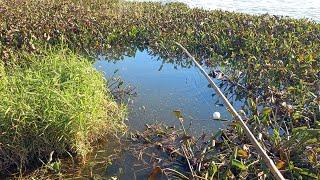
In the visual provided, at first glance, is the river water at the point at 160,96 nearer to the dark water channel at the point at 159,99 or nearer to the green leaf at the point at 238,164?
the dark water channel at the point at 159,99

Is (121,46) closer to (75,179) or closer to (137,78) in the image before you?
→ (137,78)

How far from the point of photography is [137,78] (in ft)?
21.8

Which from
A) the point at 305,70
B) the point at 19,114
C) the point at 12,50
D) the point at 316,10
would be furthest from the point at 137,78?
the point at 316,10

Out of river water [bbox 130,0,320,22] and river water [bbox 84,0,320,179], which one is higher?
river water [bbox 130,0,320,22]

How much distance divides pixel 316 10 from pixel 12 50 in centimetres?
Answer: 1042

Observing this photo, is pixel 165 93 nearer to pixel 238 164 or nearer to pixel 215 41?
pixel 215 41

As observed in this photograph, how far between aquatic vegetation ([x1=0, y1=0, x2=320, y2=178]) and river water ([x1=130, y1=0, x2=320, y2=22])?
13.8ft

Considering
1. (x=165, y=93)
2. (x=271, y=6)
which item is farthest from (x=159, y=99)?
(x=271, y=6)

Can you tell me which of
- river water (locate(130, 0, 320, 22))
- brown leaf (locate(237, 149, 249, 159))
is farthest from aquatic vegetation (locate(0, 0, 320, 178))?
river water (locate(130, 0, 320, 22))

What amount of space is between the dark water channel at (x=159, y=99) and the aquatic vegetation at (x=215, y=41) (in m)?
0.38

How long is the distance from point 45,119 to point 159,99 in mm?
2157

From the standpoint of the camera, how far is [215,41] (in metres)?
8.05

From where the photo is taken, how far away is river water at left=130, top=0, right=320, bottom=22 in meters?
13.4

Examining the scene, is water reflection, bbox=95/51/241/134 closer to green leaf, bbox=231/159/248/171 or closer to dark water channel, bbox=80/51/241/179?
dark water channel, bbox=80/51/241/179
